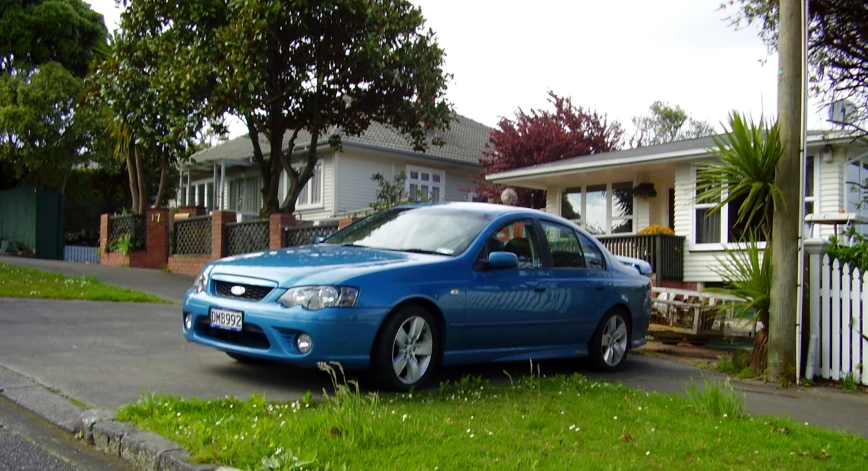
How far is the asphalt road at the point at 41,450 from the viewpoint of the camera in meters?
4.28

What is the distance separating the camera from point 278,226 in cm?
1708

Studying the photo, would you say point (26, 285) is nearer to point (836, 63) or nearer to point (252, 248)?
point (252, 248)

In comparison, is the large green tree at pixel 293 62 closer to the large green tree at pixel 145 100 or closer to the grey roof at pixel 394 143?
the large green tree at pixel 145 100

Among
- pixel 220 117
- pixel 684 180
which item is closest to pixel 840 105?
pixel 684 180

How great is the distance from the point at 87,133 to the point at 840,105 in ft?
69.0

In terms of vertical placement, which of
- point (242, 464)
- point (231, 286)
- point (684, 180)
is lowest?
point (242, 464)

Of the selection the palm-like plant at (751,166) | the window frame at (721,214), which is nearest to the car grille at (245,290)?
the palm-like plant at (751,166)

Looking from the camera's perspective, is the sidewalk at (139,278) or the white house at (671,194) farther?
the white house at (671,194)

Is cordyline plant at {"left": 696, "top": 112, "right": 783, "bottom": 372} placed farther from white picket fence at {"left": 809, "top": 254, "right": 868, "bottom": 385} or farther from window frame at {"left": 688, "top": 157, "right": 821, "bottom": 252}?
window frame at {"left": 688, "top": 157, "right": 821, "bottom": 252}

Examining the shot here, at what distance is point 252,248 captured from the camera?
18.0m

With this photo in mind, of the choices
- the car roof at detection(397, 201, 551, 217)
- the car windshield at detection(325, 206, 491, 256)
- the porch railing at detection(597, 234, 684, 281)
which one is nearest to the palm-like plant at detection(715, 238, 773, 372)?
the car roof at detection(397, 201, 551, 217)

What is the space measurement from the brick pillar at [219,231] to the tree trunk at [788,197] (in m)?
13.2

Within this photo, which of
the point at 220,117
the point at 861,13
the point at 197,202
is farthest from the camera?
the point at 197,202

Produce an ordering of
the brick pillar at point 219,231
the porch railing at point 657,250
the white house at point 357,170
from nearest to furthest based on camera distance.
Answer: the porch railing at point 657,250, the brick pillar at point 219,231, the white house at point 357,170
